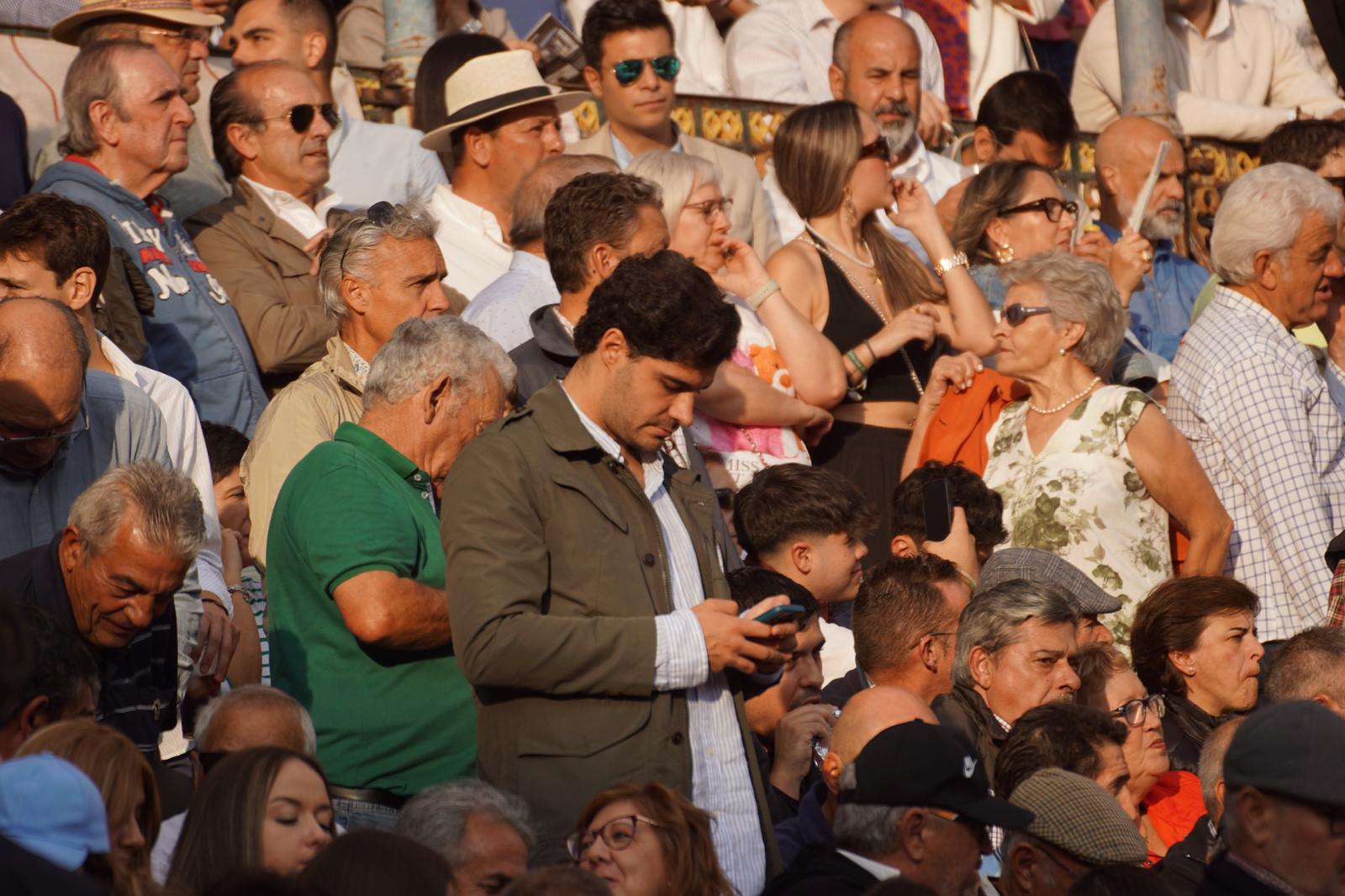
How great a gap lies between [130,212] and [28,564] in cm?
244

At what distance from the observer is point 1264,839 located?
4.71 metres

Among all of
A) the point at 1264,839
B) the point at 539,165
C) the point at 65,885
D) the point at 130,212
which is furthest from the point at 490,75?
the point at 65,885

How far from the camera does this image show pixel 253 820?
415cm

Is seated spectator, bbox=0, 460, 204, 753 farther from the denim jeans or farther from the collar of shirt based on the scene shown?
the collar of shirt

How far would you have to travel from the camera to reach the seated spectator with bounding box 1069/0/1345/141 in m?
12.6

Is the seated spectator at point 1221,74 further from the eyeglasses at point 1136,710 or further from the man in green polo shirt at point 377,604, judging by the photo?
the man in green polo shirt at point 377,604

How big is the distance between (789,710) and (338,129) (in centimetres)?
417

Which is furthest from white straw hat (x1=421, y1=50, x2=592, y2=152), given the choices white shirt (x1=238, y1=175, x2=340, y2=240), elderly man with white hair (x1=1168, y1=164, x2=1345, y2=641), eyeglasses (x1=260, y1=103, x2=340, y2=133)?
elderly man with white hair (x1=1168, y1=164, x2=1345, y2=641)

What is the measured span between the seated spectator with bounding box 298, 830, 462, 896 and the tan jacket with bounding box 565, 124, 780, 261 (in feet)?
17.9

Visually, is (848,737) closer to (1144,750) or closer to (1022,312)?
(1144,750)

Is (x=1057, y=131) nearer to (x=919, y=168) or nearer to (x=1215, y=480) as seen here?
(x=919, y=168)

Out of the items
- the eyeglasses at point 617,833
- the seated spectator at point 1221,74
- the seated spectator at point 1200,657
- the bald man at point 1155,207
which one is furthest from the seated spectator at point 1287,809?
the seated spectator at point 1221,74

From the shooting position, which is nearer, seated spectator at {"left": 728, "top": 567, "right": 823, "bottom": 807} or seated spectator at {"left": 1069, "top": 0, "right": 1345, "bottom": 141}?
seated spectator at {"left": 728, "top": 567, "right": 823, "bottom": 807}

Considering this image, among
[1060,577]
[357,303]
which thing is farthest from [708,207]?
[1060,577]
